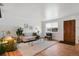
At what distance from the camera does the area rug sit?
221 cm

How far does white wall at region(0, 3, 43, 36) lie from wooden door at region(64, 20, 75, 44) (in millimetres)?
550

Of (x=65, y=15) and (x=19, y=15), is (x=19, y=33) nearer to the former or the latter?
(x=19, y=15)

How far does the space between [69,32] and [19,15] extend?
109 cm

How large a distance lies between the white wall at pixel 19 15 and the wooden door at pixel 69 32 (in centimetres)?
55

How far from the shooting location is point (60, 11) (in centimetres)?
225

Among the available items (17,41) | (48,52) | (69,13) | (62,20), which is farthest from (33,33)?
(69,13)

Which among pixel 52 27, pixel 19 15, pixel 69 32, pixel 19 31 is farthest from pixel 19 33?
pixel 69 32

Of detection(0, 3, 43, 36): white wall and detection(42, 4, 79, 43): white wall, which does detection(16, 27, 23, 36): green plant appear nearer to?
detection(0, 3, 43, 36): white wall

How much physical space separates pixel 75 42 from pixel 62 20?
525 mm

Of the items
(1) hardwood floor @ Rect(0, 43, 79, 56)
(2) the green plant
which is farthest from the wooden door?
(2) the green plant

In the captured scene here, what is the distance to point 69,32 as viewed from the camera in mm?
2297

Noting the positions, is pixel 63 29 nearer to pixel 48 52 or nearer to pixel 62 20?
pixel 62 20

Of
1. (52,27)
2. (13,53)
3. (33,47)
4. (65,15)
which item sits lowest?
(13,53)

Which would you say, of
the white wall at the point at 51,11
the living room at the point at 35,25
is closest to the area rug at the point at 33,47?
the living room at the point at 35,25
